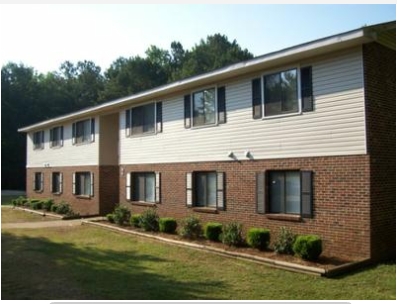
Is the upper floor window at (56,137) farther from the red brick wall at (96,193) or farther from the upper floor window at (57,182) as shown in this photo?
the red brick wall at (96,193)

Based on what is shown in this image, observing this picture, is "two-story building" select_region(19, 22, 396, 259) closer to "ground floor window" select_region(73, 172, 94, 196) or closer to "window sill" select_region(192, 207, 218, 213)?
"window sill" select_region(192, 207, 218, 213)

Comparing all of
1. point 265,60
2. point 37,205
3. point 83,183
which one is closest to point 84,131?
point 83,183

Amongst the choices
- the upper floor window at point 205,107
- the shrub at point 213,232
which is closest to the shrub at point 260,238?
the shrub at point 213,232

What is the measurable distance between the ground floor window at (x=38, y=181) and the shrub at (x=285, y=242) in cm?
2283

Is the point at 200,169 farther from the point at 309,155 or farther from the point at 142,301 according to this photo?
the point at 142,301

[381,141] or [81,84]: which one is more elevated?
[81,84]

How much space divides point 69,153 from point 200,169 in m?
13.2

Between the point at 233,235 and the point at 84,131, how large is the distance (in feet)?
48.2

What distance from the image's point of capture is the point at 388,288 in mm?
8797

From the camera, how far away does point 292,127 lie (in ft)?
41.6

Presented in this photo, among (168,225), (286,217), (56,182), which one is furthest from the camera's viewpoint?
(56,182)

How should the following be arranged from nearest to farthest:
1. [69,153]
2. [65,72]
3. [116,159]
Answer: [116,159] < [69,153] < [65,72]

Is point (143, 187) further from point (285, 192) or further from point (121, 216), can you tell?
point (285, 192)

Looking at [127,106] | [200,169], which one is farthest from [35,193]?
[200,169]
